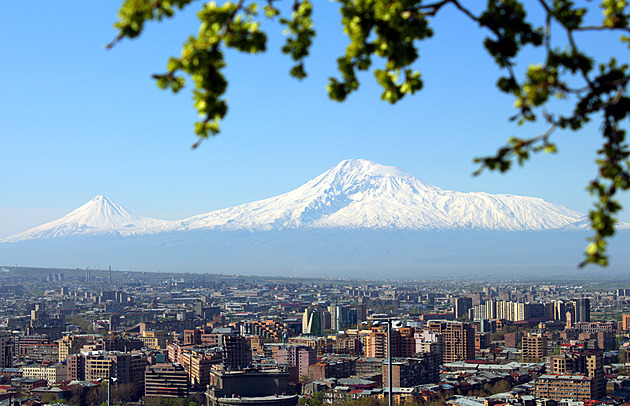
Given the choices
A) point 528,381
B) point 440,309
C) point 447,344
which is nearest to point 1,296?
point 440,309

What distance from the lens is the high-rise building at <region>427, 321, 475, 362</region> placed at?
43812 mm

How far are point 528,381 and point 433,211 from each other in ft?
491

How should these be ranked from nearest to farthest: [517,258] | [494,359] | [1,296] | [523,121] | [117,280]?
1. [523,121]
2. [494,359]
3. [1,296]
4. [117,280]
5. [517,258]

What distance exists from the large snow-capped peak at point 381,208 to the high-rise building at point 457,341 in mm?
130150

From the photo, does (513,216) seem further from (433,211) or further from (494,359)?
(494,359)

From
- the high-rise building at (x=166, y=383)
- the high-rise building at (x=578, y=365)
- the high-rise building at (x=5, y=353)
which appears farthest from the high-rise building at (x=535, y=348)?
the high-rise building at (x=5, y=353)

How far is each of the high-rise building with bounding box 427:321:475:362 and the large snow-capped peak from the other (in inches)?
5124

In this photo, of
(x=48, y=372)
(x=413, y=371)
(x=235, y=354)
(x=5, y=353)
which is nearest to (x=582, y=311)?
(x=413, y=371)

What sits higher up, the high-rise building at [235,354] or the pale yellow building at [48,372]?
the high-rise building at [235,354]

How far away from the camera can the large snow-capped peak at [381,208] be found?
589ft

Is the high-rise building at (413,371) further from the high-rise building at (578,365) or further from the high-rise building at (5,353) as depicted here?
the high-rise building at (5,353)

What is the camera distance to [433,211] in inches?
7274

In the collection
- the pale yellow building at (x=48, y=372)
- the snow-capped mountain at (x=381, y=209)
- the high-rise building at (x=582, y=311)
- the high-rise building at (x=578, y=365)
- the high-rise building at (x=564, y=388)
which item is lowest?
the pale yellow building at (x=48, y=372)

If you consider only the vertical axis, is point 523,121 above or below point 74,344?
above
